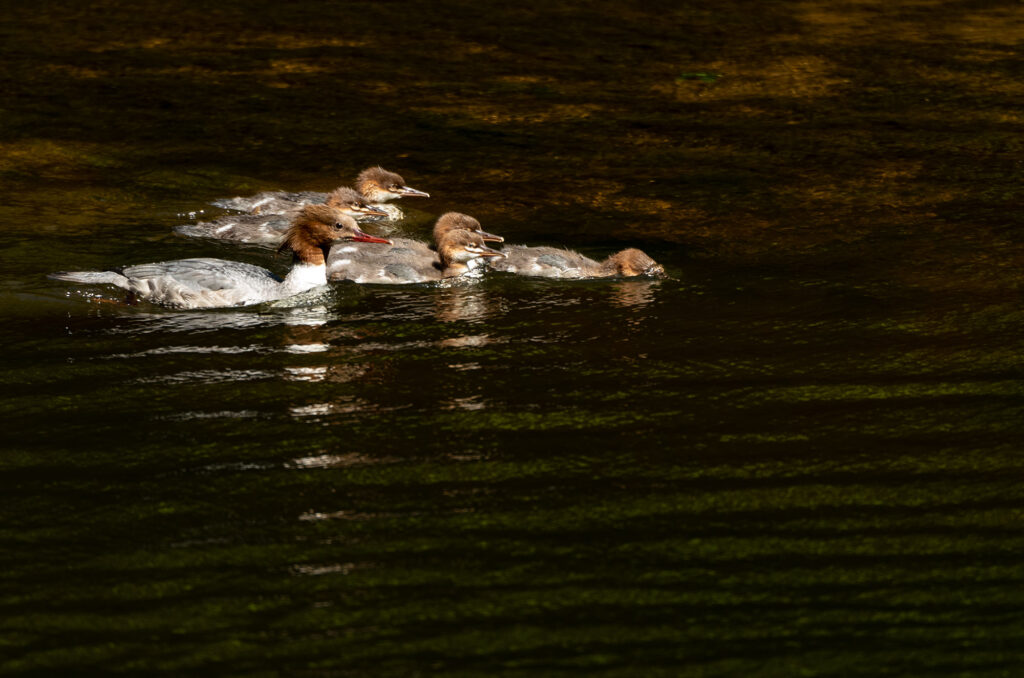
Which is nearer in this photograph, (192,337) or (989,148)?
(192,337)

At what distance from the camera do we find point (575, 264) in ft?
29.2

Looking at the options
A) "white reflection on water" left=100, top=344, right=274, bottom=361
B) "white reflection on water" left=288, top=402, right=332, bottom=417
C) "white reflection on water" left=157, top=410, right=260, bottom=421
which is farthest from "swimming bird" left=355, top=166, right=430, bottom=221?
"white reflection on water" left=157, top=410, right=260, bottom=421

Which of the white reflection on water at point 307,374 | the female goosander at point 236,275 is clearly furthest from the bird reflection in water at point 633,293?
the white reflection on water at point 307,374

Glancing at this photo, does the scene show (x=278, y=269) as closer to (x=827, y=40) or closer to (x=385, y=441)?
(x=385, y=441)

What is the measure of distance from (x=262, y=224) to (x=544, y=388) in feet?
12.3

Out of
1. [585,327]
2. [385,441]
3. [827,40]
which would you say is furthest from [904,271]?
[827,40]

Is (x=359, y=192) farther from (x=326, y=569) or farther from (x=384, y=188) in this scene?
(x=326, y=569)

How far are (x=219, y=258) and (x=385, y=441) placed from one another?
11.8ft

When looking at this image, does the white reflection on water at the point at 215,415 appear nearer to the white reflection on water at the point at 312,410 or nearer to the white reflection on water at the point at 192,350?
the white reflection on water at the point at 312,410

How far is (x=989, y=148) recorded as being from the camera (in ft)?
36.4

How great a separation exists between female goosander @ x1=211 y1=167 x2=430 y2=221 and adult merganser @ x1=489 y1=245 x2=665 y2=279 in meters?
1.44

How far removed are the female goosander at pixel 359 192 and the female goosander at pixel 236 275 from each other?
0.81 meters

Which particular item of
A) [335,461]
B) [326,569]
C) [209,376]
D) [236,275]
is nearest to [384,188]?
[236,275]

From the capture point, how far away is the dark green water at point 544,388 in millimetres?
4621
